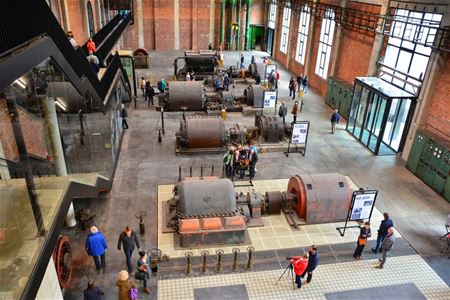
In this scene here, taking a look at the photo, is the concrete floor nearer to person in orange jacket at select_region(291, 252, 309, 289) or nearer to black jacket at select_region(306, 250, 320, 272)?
person in orange jacket at select_region(291, 252, 309, 289)

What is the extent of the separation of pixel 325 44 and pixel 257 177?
13.3m

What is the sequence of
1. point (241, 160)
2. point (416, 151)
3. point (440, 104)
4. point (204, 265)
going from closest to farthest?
point (204, 265)
point (241, 160)
point (440, 104)
point (416, 151)

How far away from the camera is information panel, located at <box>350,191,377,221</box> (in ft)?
33.2

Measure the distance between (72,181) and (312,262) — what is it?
5.70m

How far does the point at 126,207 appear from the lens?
1145 cm

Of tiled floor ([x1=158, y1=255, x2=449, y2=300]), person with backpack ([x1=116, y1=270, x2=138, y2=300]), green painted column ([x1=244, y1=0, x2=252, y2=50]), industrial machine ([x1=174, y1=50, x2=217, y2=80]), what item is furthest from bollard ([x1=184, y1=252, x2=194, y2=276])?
green painted column ([x1=244, y1=0, x2=252, y2=50])

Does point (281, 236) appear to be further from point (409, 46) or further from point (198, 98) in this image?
point (198, 98)

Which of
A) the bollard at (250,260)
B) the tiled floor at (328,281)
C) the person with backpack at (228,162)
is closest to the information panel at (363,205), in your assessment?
the tiled floor at (328,281)

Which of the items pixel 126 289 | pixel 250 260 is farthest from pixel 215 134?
pixel 126 289

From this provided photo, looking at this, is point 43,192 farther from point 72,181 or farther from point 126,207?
point 126,207

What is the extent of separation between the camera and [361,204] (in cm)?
1031

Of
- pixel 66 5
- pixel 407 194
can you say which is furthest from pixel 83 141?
pixel 407 194

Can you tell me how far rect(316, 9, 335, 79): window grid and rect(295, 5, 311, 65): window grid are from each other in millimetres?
2653

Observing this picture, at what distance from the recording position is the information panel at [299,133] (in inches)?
567
